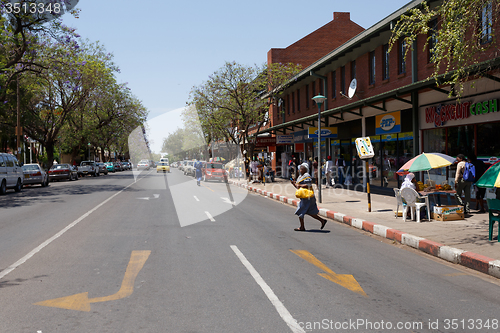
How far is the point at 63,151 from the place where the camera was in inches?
2469

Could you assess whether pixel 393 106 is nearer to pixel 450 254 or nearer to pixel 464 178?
pixel 464 178

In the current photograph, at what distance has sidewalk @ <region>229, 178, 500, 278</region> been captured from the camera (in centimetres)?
714

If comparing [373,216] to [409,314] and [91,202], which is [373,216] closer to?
[409,314]

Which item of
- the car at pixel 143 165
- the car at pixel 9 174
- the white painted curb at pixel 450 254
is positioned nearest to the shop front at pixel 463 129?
the white painted curb at pixel 450 254

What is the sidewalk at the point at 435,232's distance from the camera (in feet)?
23.4

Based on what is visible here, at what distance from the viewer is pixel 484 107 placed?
44.0 feet

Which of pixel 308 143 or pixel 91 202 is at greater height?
pixel 308 143

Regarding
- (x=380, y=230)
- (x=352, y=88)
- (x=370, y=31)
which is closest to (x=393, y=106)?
(x=370, y=31)

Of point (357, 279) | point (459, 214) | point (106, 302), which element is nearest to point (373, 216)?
point (459, 214)

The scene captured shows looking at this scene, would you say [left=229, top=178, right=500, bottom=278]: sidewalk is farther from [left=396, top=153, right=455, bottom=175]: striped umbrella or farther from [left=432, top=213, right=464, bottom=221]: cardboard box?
[left=396, top=153, right=455, bottom=175]: striped umbrella

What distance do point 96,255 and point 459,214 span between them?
9.28m

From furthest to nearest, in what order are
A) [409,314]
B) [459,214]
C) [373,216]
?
[373,216] < [459,214] < [409,314]

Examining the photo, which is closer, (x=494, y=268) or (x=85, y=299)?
(x=85, y=299)

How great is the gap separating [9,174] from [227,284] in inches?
832
